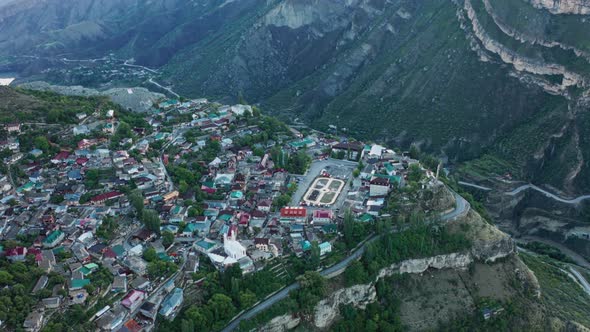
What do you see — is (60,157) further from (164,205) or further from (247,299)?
(247,299)

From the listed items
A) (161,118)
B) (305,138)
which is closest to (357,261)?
(305,138)

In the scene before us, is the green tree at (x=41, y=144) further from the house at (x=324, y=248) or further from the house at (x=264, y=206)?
the house at (x=324, y=248)

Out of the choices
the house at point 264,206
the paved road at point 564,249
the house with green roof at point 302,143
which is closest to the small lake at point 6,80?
the house with green roof at point 302,143

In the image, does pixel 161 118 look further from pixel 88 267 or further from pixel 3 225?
pixel 88 267

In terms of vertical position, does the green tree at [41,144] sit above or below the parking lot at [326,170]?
below

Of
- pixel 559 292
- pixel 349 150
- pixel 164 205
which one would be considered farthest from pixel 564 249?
pixel 164 205

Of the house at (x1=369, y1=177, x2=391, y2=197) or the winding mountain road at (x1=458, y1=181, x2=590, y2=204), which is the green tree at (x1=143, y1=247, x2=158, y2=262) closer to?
the house at (x1=369, y1=177, x2=391, y2=197)

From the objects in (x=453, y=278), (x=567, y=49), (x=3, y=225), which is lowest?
(x=3, y=225)
